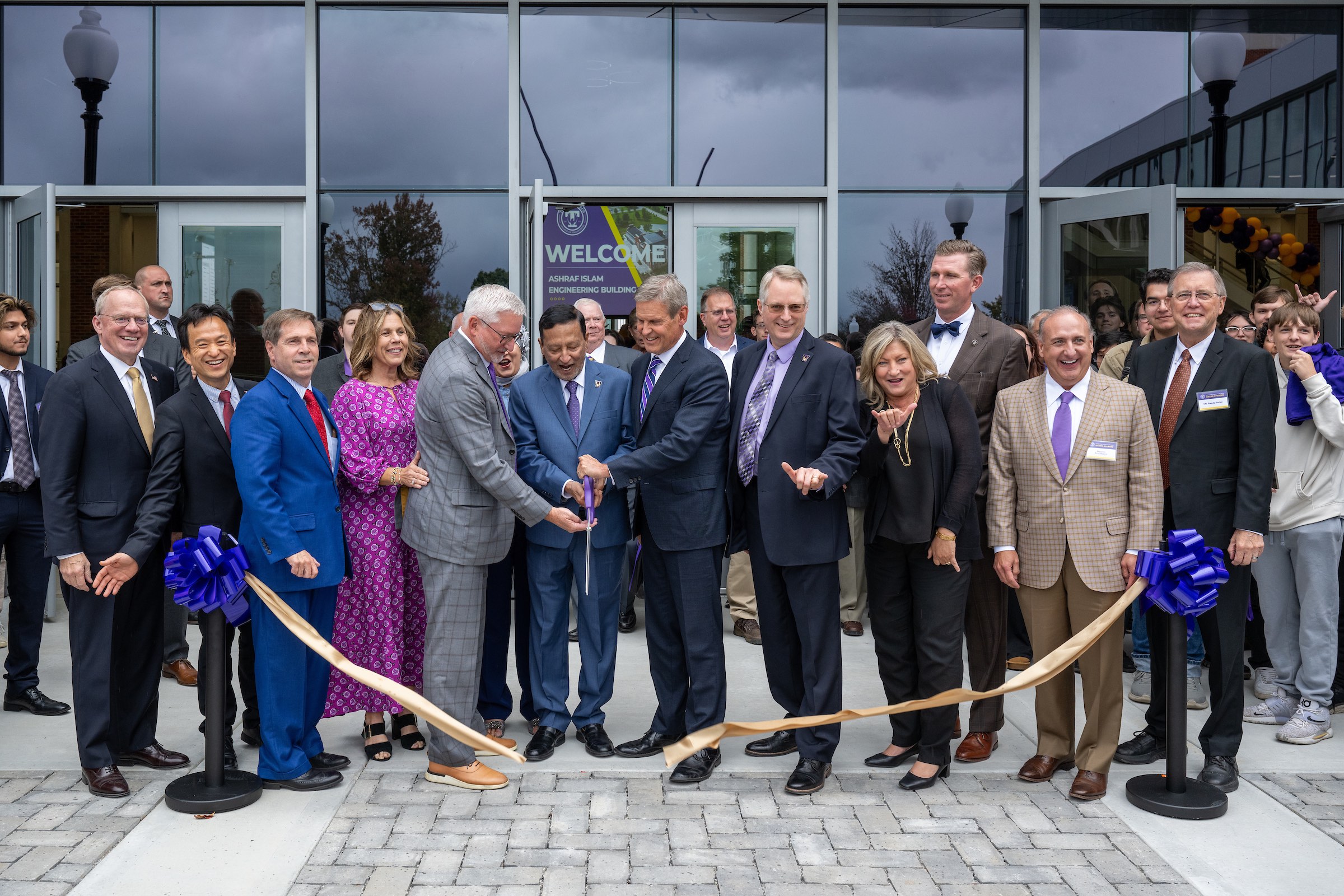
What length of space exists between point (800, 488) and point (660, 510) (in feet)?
2.23

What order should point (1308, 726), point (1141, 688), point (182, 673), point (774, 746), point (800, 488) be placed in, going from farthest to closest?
point (182, 673)
point (1141, 688)
point (1308, 726)
point (774, 746)
point (800, 488)

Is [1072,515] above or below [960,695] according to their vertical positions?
above

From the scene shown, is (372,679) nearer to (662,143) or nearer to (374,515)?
(374,515)

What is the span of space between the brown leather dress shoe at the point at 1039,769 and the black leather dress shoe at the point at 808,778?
827 millimetres

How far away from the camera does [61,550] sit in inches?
179

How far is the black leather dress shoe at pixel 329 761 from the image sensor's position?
4.84 metres

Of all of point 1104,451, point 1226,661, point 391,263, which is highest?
point 391,263

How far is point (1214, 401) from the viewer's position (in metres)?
4.71

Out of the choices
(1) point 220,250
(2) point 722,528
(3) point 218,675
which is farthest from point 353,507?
(1) point 220,250

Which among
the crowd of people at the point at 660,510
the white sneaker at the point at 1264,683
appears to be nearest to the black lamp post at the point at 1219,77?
the crowd of people at the point at 660,510

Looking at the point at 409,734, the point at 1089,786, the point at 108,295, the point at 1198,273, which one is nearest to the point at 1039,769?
the point at 1089,786

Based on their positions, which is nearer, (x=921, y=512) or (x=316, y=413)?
(x=921, y=512)

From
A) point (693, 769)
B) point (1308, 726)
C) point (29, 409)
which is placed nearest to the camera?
point (693, 769)

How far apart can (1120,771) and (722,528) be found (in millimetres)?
1936
